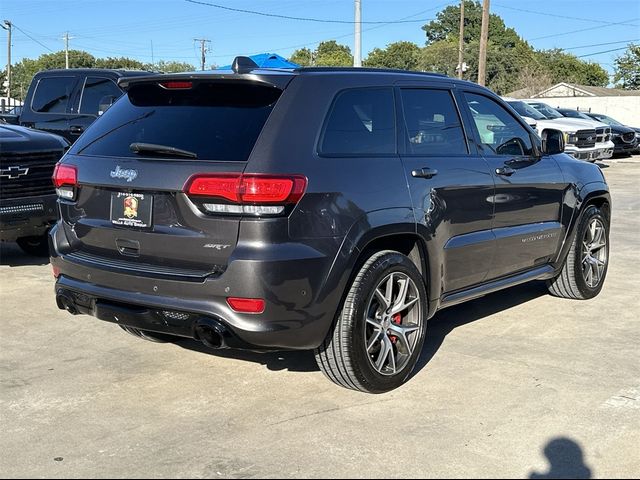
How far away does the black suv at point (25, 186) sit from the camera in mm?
Answer: 7000

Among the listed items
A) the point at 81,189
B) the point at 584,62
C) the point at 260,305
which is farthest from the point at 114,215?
the point at 584,62

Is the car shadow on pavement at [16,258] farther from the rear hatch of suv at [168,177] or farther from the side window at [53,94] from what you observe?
the rear hatch of suv at [168,177]

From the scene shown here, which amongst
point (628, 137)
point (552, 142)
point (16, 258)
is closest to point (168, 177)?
point (552, 142)

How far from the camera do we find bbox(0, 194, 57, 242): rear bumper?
22.8 ft

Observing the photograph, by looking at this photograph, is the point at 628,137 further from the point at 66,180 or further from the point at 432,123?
the point at 66,180

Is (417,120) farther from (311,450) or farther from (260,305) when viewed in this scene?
(311,450)

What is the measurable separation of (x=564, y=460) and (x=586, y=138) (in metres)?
16.7

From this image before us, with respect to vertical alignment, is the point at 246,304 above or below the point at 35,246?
above

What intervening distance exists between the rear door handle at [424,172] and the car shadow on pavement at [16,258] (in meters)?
4.96

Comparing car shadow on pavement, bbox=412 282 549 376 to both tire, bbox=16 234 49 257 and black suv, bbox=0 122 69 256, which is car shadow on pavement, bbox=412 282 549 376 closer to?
black suv, bbox=0 122 69 256

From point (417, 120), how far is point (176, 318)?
1954mm

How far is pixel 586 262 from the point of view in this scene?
6434mm

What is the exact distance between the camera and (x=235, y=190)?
356 cm

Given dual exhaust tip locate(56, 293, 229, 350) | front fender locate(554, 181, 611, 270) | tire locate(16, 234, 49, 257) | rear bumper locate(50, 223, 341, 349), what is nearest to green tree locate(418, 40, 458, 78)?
tire locate(16, 234, 49, 257)
